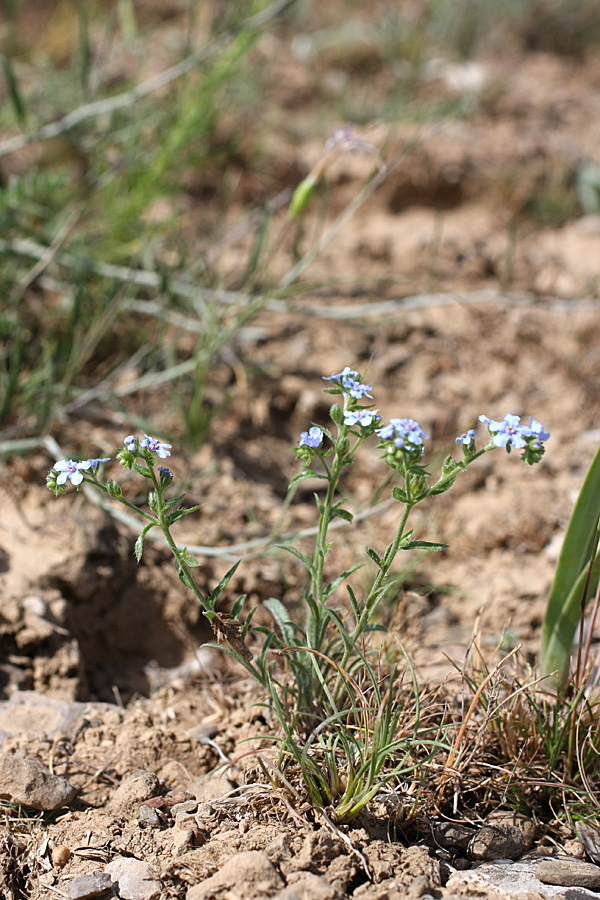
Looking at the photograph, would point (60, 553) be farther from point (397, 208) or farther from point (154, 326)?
point (397, 208)

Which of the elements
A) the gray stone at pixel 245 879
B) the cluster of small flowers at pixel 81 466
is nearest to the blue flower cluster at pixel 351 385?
the cluster of small flowers at pixel 81 466

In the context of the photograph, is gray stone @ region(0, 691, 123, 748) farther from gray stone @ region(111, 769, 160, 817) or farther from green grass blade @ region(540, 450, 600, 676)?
green grass blade @ region(540, 450, 600, 676)

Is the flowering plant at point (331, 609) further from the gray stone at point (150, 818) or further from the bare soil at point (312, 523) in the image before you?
the gray stone at point (150, 818)

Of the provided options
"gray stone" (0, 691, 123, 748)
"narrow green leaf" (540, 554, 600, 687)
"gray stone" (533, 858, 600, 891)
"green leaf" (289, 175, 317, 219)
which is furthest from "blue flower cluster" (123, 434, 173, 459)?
"green leaf" (289, 175, 317, 219)

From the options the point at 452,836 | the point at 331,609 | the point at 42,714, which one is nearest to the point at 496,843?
the point at 452,836

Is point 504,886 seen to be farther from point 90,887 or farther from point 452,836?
point 90,887

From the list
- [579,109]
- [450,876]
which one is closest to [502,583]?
[450,876]
